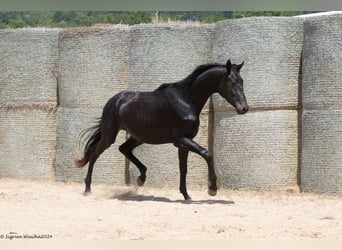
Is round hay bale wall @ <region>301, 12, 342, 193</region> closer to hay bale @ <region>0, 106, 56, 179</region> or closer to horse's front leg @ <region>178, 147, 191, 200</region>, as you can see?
horse's front leg @ <region>178, 147, 191, 200</region>

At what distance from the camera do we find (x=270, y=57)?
22.7ft

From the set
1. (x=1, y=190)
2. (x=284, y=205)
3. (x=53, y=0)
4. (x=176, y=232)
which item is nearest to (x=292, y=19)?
(x=284, y=205)

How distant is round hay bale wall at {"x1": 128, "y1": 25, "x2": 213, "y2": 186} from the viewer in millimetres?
7414

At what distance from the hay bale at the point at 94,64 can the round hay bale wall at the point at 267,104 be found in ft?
5.28

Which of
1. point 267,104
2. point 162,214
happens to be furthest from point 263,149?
point 162,214

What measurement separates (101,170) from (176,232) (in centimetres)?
362

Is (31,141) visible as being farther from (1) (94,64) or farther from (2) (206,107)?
(2) (206,107)

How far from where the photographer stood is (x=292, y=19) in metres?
6.96

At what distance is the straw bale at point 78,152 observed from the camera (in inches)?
309

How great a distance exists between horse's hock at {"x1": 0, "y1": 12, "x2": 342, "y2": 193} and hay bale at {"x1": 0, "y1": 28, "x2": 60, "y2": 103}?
0.05ft

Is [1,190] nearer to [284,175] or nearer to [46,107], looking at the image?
[46,107]

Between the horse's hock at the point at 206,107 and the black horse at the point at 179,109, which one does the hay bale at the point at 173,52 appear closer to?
the horse's hock at the point at 206,107

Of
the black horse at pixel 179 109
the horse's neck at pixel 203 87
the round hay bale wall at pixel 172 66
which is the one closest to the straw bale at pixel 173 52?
the round hay bale wall at pixel 172 66

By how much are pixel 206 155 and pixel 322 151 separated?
138 cm
